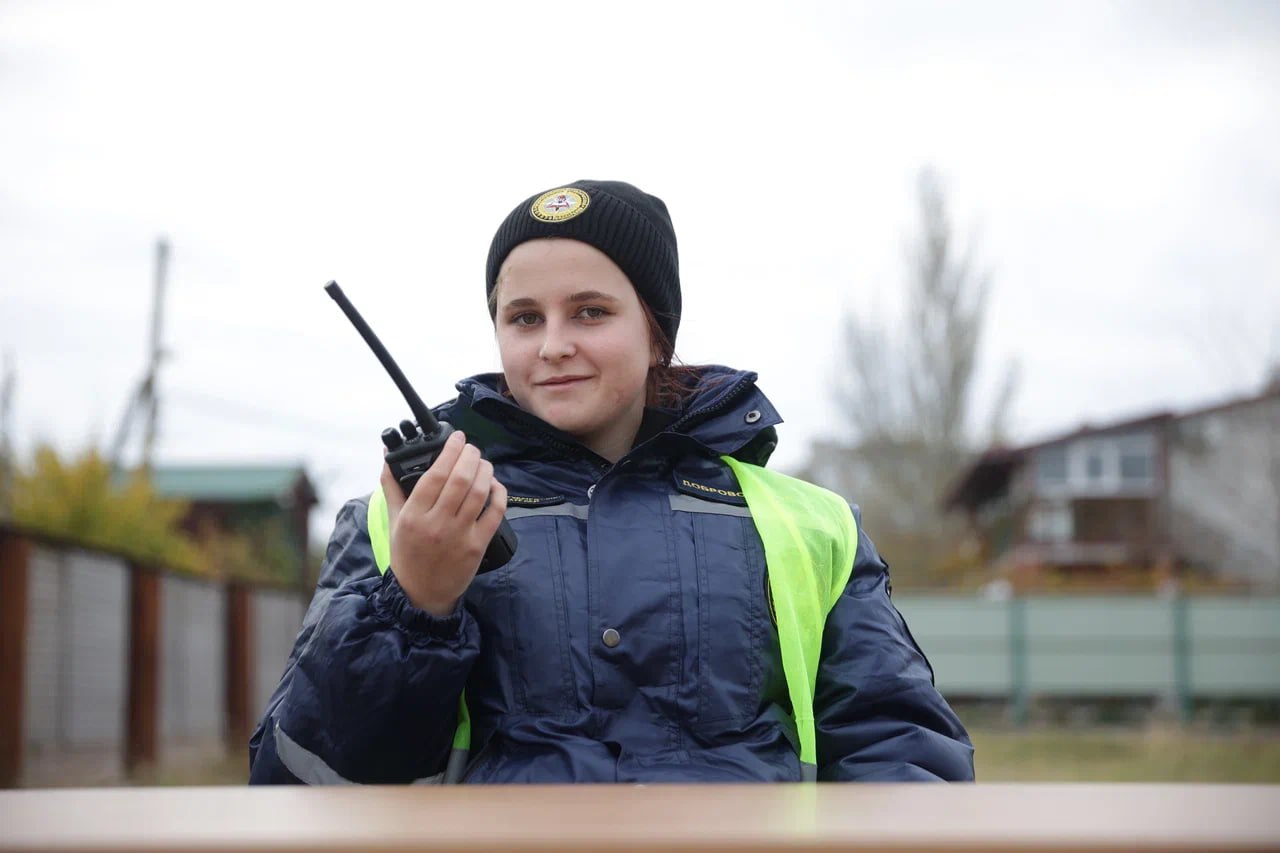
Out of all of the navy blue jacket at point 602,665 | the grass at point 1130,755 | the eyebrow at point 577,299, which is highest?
the eyebrow at point 577,299

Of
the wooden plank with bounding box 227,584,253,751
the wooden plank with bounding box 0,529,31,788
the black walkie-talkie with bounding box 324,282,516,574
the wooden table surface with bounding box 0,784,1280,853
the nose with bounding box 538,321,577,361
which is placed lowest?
the wooden plank with bounding box 227,584,253,751

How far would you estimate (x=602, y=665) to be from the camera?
201 cm

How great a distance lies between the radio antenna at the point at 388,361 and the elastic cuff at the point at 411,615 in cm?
25

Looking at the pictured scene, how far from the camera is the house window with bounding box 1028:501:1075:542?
29734 mm

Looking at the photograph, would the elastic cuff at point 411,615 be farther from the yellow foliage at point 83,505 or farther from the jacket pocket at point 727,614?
the yellow foliage at point 83,505

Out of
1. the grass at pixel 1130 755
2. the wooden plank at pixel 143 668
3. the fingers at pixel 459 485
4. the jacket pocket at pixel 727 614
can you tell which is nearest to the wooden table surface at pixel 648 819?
the fingers at pixel 459 485

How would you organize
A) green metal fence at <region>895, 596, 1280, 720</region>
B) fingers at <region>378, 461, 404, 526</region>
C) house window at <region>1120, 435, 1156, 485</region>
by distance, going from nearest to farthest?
fingers at <region>378, 461, 404, 526</region> < green metal fence at <region>895, 596, 1280, 720</region> < house window at <region>1120, 435, 1156, 485</region>

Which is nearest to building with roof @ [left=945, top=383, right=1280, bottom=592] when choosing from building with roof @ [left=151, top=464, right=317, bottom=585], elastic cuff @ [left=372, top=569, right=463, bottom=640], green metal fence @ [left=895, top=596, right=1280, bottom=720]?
green metal fence @ [left=895, top=596, right=1280, bottom=720]

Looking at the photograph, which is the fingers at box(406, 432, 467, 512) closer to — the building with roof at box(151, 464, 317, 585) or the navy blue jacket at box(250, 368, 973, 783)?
the navy blue jacket at box(250, 368, 973, 783)

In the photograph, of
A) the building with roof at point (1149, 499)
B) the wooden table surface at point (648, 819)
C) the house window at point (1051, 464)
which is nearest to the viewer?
the wooden table surface at point (648, 819)

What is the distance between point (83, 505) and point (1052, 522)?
22352 millimetres

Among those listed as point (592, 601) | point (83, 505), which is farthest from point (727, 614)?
point (83, 505)

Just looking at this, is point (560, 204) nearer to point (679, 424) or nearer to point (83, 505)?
point (679, 424)

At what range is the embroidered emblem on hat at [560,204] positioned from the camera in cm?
235
